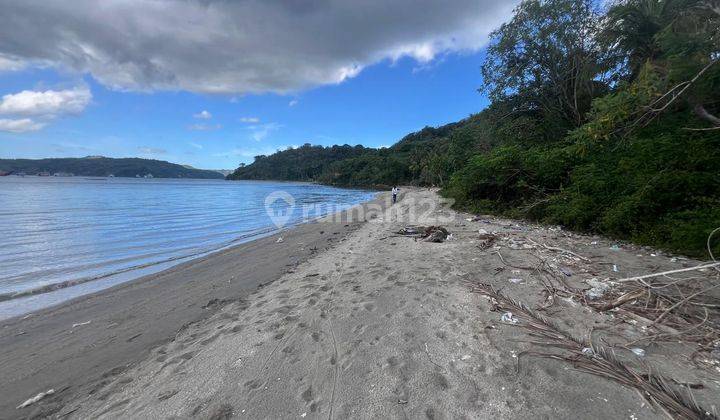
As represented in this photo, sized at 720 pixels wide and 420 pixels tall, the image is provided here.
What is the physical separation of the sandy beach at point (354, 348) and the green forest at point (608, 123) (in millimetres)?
2380

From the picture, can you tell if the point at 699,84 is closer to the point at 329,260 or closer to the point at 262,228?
the point at 329,260

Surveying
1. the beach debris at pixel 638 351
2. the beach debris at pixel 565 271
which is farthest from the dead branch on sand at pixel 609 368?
Result: the beach debris at pixel 565 271

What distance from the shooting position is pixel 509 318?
13.3 feet

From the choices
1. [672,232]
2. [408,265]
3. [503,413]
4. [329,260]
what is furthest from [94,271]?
[672,232]

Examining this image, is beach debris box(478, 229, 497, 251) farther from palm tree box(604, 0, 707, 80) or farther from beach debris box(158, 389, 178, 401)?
palm tree box(604, 0, 707, 80)

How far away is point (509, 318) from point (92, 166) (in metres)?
187

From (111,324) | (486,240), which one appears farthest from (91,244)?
(486,240)

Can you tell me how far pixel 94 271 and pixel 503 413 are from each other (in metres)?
10.7

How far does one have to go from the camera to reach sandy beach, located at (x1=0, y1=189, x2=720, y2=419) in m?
2.74

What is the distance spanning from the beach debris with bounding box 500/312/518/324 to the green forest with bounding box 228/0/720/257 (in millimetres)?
2801

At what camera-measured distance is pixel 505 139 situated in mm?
18594

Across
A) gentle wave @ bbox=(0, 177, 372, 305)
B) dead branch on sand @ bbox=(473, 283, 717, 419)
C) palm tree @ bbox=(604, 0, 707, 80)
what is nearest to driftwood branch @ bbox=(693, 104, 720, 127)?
dead branch on sand @ bbox=(473, 283, 717, 419)

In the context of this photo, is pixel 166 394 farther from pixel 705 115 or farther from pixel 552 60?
pixel 552 60

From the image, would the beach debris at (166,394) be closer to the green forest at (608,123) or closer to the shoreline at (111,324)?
the shoreline at (111,324)
